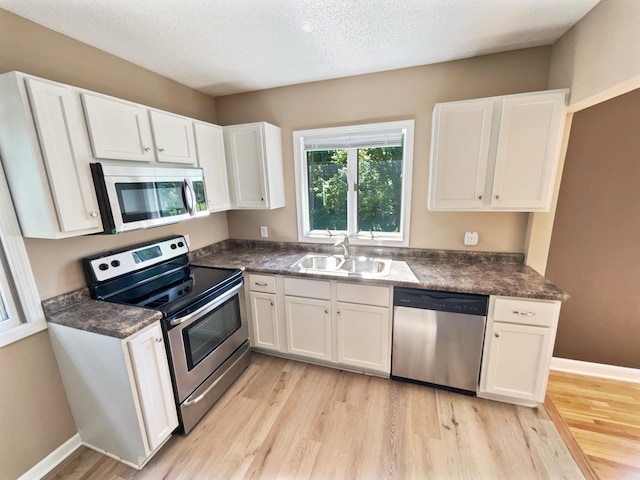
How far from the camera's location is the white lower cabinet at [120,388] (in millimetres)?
1412

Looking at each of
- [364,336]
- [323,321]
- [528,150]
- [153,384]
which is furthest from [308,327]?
[528,150]

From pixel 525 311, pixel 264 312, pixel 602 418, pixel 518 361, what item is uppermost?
pixel 525 311

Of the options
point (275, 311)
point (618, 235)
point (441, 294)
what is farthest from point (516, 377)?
point (275, 311)

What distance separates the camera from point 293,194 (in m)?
2.72

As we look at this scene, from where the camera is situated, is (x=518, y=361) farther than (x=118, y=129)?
Yes

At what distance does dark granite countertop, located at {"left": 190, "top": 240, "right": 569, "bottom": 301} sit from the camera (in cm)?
179

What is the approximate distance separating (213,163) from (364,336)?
1.97 m

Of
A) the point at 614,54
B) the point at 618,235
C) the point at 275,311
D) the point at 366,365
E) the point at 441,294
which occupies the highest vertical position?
the point at 614,54

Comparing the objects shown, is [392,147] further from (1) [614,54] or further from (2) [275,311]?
(2) [275,311]

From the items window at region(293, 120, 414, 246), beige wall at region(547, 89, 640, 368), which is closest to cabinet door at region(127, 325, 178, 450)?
window at region(293, 120, 414, 246)

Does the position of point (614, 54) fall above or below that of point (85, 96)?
above

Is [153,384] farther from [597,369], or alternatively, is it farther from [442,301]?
[597,369]

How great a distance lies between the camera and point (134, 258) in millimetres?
1919

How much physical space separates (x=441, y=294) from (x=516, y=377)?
752 millimetres
